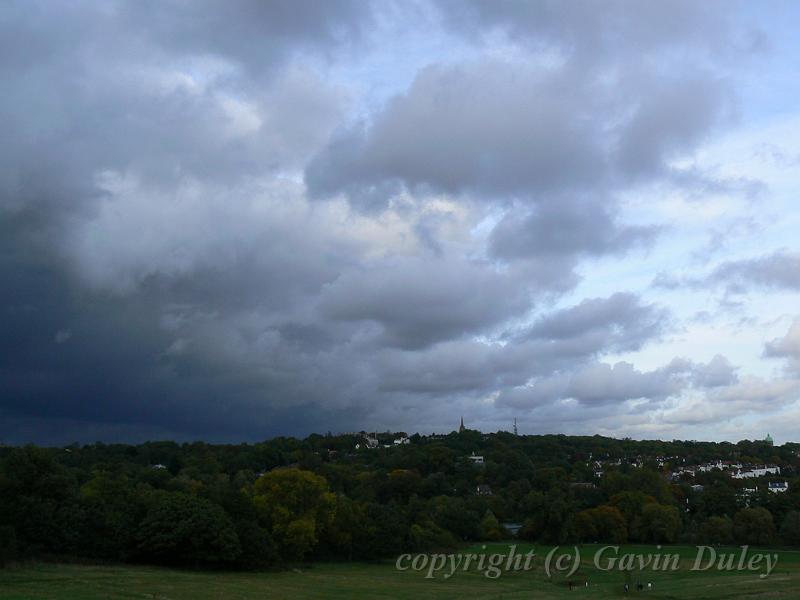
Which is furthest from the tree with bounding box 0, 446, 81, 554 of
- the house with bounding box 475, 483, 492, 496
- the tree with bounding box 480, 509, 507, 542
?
the house with bounding box 475, 483, 492, 496

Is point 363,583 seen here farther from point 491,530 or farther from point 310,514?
point 491,530

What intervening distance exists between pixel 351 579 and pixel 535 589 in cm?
1547

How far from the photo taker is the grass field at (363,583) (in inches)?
1783

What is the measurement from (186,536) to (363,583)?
15730mm

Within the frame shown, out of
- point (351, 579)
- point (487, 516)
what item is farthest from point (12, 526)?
point (487, 516)

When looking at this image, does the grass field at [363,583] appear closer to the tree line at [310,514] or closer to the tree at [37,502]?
the tree line at [310,514]

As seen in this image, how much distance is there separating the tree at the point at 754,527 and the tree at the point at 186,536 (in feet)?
258

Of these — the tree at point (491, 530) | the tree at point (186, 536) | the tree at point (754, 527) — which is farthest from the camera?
the tree at point (491, 530)

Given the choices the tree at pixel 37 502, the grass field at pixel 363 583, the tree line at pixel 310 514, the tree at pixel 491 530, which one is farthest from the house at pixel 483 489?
the tree at pixel 37 502

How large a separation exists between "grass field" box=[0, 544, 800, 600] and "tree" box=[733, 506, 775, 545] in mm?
28863

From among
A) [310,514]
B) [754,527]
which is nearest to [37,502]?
[310,514]

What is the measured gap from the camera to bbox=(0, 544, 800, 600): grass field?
149ft

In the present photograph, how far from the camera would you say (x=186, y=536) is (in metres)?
65.1

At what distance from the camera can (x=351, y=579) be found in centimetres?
6550
